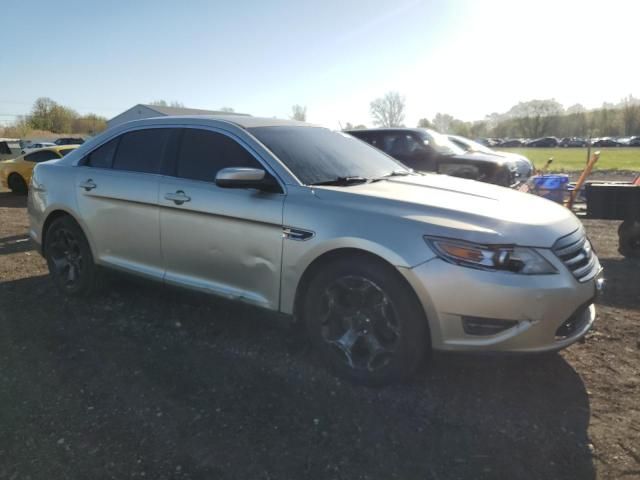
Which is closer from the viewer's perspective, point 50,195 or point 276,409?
point 276,409

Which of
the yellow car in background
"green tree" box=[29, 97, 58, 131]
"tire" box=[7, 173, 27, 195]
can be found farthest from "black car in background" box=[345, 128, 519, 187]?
"green tree" box=[29, 97, 58, 131]

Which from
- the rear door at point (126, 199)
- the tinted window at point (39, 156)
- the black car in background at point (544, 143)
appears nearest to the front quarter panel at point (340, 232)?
the rear door at point (126, 199)

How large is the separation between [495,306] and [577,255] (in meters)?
0.74

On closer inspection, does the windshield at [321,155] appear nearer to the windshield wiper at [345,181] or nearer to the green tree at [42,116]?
the windshield wiper at [345,181]

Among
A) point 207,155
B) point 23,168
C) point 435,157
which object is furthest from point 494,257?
point 23,168

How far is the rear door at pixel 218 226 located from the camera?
3389mm

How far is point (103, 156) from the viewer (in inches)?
182

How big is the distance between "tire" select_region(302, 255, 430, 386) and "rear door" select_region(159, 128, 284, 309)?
0.35 metres

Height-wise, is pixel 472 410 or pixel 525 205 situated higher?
pixel 525 205

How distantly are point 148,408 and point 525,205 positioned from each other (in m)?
2.64

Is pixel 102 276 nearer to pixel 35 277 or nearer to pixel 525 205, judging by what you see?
pixel 35 277

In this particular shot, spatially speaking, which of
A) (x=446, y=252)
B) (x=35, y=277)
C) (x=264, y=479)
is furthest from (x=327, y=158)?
(x=35, y=277)

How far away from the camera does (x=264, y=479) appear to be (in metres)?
2.36

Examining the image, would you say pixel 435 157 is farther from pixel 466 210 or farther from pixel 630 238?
pixel 466 210
